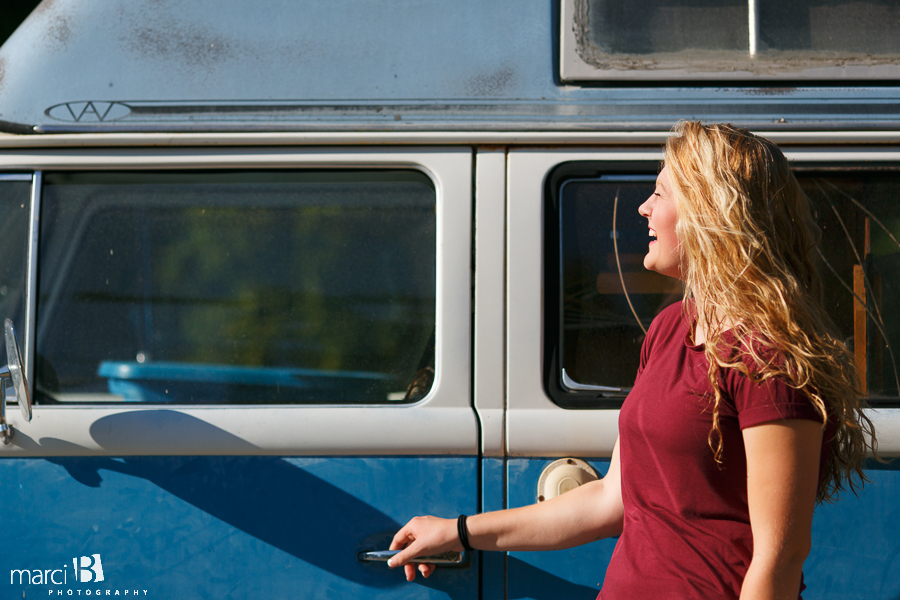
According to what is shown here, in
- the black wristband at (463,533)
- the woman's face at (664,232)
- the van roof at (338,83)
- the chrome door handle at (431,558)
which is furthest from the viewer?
the van roof at (338,83)

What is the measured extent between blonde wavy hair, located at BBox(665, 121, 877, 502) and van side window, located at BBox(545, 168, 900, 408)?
1.70ft

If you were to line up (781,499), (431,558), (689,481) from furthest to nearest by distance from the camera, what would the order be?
(431,558) < (689,481) < (781,499)

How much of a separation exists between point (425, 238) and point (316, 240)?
0.92 feet

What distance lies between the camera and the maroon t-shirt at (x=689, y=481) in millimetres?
969

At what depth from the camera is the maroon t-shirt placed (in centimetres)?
97

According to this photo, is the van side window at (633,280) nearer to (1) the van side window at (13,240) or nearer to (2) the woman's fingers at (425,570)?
(2) the woman's fingers at (425,570)

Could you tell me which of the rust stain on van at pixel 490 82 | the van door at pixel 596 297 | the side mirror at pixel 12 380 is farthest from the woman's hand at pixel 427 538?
the rust stain on van at pixel 490 82

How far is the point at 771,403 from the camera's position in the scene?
0.91m

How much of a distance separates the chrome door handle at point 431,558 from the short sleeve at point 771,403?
84cm

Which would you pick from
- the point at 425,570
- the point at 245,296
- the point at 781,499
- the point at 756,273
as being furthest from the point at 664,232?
the point at 245,296

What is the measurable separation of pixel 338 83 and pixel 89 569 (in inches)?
52.3

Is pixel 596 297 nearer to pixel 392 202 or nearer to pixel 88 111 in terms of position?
pixel 392 202

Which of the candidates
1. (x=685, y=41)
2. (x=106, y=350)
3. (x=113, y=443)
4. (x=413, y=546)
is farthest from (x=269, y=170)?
(x=685, y=41)

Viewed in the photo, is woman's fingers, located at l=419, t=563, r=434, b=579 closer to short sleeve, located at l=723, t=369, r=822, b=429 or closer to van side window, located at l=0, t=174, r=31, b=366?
short sleeve, located at l=723, t=369, r=822, b=429
